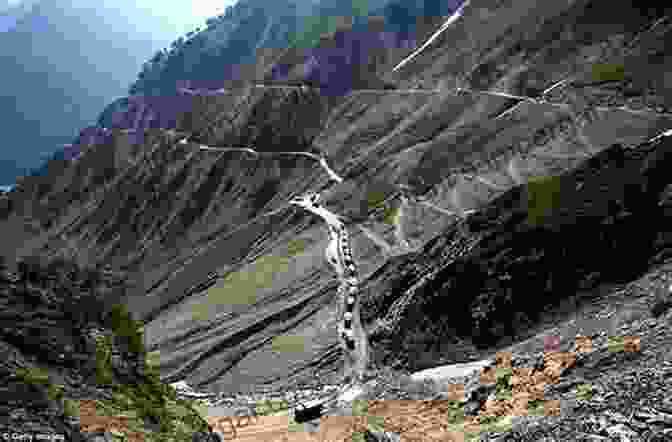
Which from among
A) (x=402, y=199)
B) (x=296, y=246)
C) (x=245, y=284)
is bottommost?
(x=245, y=284)

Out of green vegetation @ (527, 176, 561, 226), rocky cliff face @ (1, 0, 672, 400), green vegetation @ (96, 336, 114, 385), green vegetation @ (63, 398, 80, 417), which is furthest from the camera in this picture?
green vegetation @ (527, 176, 561, 226)

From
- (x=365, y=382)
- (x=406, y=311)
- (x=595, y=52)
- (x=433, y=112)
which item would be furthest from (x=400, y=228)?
(x=595, y=52)

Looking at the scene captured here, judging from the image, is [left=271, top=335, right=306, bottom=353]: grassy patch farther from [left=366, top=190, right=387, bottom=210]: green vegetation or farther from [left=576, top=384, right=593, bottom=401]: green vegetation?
[left=576, top=384, right=593, bottom=401]: green vegetation

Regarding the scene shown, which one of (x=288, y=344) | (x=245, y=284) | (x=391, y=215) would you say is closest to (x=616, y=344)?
(x=288, y=344)

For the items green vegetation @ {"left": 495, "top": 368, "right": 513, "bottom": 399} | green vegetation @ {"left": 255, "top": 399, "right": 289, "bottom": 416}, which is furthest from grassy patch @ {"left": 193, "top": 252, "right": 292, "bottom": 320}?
green vegetation @ {"left": 495, "top": 368, "right": 513, "bottom": 399}

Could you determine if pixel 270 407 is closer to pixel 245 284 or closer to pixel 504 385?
pixel 504 385

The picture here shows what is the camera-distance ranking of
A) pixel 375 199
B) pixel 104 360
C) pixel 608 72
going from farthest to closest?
1. pixel 608 72
2. pixel 375 199
3. pixel 104 360

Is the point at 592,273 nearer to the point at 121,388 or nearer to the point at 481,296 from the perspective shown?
the point at 481,296
